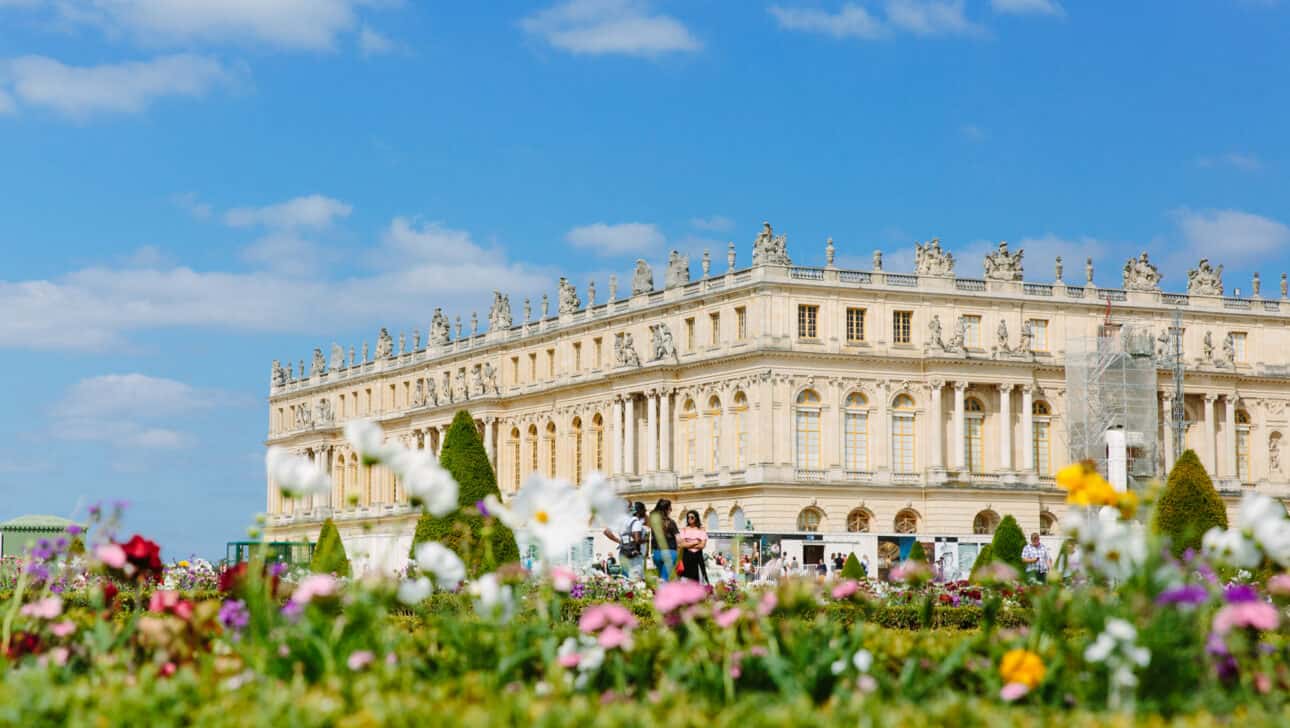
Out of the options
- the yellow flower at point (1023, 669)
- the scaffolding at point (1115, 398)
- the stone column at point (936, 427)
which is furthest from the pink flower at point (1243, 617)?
the stone column at point (936, 427)

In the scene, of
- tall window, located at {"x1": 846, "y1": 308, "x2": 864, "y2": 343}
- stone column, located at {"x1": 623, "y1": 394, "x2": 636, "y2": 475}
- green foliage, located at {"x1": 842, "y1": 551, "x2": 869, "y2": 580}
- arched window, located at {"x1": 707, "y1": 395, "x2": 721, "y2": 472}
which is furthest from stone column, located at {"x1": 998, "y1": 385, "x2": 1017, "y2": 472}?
green foliage, located at {"x1": 842, "y1": 551, "x2": 869, "y2": 580}

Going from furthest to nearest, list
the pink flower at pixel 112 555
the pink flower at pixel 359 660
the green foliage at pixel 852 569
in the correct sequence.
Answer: the green foliage at pixel 852 569
the pink flower at pixel 112 555
the pink flower at pixel 359 660

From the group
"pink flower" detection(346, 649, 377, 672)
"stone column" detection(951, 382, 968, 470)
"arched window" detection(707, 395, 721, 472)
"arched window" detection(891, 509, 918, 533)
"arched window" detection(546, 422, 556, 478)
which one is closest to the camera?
"pink flower" detection(346, 649, 377, 672)

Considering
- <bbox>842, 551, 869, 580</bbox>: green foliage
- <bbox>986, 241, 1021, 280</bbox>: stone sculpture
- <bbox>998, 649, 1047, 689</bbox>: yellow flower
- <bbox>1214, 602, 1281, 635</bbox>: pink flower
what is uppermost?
<bbox>986, 241, 1021, 280</bbox>: stone sculpture

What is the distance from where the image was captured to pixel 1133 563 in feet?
26.1

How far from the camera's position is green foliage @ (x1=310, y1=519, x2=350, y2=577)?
8367 mm

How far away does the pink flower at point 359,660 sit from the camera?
803 cm

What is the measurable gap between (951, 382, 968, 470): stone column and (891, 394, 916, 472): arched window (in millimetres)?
1427

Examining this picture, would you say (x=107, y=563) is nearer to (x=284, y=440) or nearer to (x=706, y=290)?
(x=706, y=290)

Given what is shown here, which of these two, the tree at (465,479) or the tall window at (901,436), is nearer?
the tree at (465,479)

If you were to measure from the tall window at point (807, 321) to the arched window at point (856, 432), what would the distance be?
253cm

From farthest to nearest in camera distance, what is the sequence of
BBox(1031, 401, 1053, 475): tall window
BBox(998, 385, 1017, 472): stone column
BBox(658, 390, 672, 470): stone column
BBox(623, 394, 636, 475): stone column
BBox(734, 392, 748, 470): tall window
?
BBox(623, 394, 636, 475): stone column, BBox(1031, 401, 1053, 475): tall window, BBox(658, 390, 672, 470): stone column, BBox(998, 385, 1017, 472): stone column, BBox(734, 392, 748, 470): tall window

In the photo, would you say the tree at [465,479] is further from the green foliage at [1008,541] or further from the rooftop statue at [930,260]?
the rooftop statue at [930,260]

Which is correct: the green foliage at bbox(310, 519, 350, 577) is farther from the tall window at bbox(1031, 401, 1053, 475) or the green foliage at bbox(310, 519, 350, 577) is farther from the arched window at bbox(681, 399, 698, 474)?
the tall window at bbox(1031, 401, 1053, 475)
